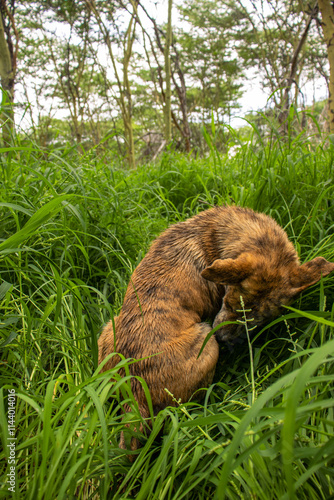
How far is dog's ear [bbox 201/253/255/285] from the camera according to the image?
1.64 m

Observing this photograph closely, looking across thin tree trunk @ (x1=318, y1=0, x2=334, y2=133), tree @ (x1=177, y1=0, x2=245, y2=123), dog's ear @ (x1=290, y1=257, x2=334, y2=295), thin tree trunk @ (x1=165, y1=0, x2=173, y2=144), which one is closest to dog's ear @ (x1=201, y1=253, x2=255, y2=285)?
dog's ear @ (x1=290, y1=257, x2=334, y2=295)

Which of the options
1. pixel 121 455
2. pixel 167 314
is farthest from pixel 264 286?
pixel 121 455

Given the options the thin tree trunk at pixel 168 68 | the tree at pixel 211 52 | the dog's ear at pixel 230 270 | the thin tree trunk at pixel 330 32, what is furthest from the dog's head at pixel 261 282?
the tree at pixel 211 52

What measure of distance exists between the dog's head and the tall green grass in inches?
4.1

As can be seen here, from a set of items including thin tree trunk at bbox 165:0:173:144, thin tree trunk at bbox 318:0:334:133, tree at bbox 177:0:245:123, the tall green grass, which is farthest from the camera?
tree at bbox 177:0:245:123

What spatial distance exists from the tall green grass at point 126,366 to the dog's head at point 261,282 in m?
0.10

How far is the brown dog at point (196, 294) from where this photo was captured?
1566 millimetres

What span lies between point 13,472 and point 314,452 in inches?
39.8

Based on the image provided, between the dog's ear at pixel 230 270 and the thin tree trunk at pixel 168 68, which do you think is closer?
the dog's ear at pixel 230 270

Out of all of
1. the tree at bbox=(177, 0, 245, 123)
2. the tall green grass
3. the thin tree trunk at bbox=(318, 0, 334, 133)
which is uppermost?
the tree at bbox=(177, 0, 245, 123)

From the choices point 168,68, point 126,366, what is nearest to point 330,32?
point 168,68

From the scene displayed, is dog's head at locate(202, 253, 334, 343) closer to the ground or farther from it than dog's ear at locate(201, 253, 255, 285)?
closer to the ground

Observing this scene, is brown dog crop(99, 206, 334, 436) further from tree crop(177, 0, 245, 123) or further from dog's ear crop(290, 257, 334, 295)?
tree crop(177, 0, 245, 123)

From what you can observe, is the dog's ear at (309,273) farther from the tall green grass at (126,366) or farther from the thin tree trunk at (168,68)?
the thin tree trunk at (168,68)
